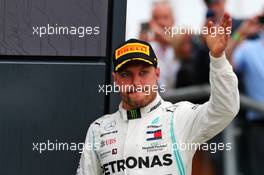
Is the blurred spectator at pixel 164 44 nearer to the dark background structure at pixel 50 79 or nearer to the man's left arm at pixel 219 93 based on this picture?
the dark background structure at pixel 50 79

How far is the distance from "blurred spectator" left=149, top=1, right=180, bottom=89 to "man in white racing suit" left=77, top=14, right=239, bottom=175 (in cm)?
227

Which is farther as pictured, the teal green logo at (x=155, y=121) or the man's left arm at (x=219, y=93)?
the teal green logo at (x=155, y=121)

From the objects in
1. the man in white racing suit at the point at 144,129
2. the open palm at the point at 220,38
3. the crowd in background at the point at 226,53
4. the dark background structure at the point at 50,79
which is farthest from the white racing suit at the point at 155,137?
the crowd in background at the point at 226,53

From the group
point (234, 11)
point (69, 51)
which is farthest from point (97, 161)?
point (234, 11)

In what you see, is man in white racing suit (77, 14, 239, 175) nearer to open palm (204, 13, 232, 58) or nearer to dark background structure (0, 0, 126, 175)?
open palm (204, 13, 232, 58)

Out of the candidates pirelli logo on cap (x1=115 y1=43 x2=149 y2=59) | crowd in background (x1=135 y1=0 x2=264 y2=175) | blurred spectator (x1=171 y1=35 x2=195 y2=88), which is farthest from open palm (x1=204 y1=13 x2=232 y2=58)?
blurred spectator (x1=171 y1=35 x2=195 y2=88)

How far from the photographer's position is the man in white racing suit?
13.8ft

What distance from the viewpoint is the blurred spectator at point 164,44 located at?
263 inches

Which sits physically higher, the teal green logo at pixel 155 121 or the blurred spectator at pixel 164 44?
the blurred spectator at pixel 164 44

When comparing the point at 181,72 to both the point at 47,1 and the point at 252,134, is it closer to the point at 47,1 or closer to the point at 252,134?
the point at 252,134

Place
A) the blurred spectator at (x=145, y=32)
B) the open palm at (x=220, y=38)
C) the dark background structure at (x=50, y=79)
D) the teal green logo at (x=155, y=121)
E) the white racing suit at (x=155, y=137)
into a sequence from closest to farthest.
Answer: the open palm at (x=220, y=38) < the white racing suit at (x=155, y=137) < the teal green logo at (x=155, y=121) < the dark background structure at (x=50, y=79) < the blurred spectator at (x=145, y=32)

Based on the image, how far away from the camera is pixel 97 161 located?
4418 millimetres

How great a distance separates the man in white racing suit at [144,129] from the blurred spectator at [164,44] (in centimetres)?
227

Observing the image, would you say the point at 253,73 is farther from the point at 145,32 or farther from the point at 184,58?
the point at 145,32
